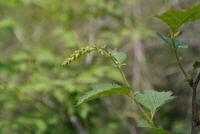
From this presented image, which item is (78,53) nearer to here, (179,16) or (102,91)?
(102,91)

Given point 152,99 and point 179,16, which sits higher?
point 179,16

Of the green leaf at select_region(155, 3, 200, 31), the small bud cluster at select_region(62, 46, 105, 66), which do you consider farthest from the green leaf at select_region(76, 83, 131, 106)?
the green leaf at select_region(155, 3, 200, 31)

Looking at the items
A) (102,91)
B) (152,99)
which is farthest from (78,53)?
(152,99)

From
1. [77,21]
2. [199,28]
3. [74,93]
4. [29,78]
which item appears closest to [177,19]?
[74,93]

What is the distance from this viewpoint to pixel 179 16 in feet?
2.19

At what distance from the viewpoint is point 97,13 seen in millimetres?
2666

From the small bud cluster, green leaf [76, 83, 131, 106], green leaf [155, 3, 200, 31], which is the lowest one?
green leaf [76, 83, 131, 106]

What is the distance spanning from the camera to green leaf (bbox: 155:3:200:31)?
0.64m

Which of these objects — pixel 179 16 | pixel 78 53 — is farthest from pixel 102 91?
pixel 179 16

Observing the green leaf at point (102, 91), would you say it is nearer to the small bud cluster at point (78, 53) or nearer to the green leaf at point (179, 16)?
the small bud cluster at point (78, 53)

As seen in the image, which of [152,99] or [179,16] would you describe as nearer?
[179,16]

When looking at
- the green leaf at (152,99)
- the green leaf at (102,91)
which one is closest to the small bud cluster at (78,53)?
the green leaf at (102,91)

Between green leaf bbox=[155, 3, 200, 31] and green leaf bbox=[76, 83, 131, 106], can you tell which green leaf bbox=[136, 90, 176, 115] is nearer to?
green leaf bbox=[76, 83, 131, 106]

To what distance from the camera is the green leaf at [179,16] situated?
644 millimetres
